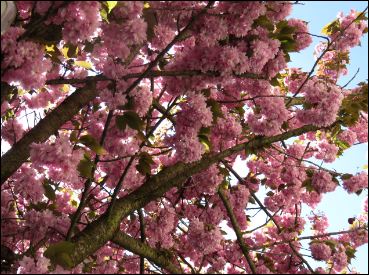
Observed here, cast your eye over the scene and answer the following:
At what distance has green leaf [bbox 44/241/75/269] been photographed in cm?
326

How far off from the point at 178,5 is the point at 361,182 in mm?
3370

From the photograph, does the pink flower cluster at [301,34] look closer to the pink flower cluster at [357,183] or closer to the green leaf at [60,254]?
the pink flower cluster at [357,183]

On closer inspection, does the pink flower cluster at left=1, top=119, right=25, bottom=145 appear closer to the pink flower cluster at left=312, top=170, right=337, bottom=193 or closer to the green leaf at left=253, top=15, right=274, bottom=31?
the green leaf at left=253, top=15, right=274, bottom=31

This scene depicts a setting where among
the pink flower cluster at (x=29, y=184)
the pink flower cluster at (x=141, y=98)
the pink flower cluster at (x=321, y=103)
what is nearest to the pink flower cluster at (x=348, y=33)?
the pink flower cluster at (x=321, y=103)

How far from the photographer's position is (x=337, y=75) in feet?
23.8

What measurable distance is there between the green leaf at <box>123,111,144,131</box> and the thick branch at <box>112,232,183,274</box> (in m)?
1.14

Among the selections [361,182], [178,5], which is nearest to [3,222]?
[178,5]

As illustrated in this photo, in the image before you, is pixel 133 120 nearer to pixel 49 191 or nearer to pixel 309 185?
pixel 49 191

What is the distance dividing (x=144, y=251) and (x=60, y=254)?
1.22 metres

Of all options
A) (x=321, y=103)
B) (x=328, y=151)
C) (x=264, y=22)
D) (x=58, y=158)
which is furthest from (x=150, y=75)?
(x=328, y=151)

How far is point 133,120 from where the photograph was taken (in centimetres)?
384

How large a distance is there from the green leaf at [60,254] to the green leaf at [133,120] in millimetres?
1187

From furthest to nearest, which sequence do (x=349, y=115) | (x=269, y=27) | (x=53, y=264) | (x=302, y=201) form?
(x=302, y=201), (x=349, y=115), (x=269, y=27), (x=53, y=264)

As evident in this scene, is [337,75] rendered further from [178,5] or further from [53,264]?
[53,264]
